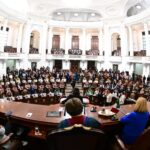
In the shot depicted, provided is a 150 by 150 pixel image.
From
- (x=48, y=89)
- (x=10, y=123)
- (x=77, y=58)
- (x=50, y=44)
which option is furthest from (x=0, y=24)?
(x=10, y=123)

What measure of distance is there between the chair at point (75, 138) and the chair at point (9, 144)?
134 cm

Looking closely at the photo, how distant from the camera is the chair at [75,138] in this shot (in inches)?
93.6

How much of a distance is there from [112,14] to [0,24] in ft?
41.3

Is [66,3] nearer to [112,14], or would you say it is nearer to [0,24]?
[112,14]

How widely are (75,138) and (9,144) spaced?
1937 millimetres

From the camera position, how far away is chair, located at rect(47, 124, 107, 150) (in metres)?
2.38

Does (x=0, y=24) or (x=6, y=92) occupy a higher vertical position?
(x=0, y=24)

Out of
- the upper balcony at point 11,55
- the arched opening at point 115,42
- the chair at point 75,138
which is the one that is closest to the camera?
the chair at point 75,138

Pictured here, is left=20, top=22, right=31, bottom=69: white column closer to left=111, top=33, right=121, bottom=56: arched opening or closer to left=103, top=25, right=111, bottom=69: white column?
left=103, top=25, right=111, bottom=69: white column

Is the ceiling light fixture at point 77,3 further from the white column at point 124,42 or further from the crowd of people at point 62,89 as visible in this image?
the crowd of people at point 62,89

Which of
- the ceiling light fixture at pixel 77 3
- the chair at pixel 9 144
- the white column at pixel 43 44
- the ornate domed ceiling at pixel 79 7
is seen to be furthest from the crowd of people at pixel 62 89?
the ceiling light fixture at pixel 77 3

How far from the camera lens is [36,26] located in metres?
23.7

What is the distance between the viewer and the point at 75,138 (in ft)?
7.88

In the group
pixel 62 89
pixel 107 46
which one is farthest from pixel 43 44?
pixel 62 89
